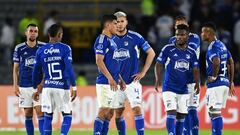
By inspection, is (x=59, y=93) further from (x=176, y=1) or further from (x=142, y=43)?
(x=176, y=1)

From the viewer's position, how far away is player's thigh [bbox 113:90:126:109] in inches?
719

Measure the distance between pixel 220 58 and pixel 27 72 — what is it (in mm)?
3978

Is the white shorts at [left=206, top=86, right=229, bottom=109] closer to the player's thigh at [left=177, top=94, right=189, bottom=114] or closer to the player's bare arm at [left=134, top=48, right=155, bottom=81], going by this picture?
the player's thigh at [left=177, top=94, right=189, bottom=114]

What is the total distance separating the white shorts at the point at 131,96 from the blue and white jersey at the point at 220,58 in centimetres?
156

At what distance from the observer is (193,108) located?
1919cm

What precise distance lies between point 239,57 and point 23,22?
678 centimetres

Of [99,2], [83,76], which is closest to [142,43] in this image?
[83,76]

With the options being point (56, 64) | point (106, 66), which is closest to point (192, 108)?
point (106, 66)

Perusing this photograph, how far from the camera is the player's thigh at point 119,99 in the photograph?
18266 millimetres

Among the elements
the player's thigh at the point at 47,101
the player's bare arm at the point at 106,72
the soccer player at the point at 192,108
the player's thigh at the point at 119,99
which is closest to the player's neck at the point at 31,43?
the player's thigh at the point at 47,101

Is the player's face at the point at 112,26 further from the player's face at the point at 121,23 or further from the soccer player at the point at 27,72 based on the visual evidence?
the soccer player at the point at 27,72

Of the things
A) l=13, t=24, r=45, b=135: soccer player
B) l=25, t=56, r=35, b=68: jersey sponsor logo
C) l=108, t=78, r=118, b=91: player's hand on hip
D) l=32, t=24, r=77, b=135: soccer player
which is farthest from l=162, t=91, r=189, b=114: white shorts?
l=25, t=56, r=35, b=68: jersey sponsor logo

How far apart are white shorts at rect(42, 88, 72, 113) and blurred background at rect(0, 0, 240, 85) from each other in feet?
29.4

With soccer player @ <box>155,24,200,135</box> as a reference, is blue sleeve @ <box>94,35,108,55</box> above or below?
above
